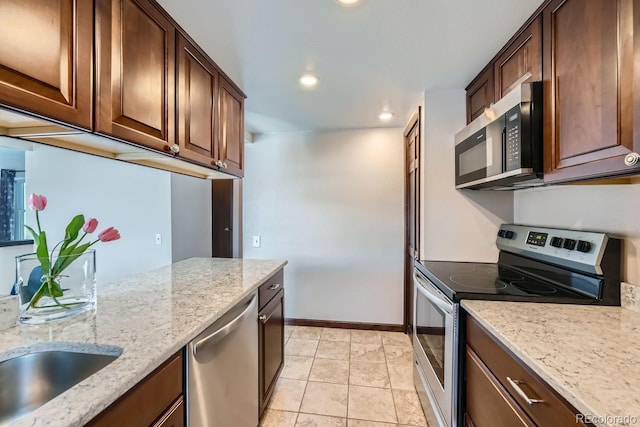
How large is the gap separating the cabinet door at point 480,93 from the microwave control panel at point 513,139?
455 millimetres

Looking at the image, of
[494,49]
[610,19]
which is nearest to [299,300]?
[494,49]

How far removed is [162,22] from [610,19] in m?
1.76

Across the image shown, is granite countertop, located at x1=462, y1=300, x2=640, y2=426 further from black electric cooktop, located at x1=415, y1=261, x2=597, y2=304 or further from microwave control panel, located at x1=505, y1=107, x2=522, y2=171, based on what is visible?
microwave control panel, located at x1=505, y1=107, x2=522, y2=171

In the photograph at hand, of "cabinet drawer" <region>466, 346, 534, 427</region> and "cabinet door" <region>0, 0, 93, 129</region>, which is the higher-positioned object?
"cabinet door" <region>0, 0, 93, 129</region>

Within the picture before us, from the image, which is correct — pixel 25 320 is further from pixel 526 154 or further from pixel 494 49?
pixel 494 49

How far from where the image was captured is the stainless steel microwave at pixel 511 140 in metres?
1.30

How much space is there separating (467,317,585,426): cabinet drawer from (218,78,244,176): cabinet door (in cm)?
172

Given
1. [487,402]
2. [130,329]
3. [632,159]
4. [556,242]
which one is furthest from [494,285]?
[130,329]

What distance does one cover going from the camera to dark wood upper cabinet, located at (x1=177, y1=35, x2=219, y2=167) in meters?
1.47

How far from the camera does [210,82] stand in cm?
176

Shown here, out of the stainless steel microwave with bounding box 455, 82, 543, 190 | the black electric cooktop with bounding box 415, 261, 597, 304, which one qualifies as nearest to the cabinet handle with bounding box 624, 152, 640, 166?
the stainless steel microwave with bounding box 455, 82, 543, 190

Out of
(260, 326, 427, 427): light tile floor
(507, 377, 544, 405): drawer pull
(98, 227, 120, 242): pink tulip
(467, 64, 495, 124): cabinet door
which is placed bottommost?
(260, 326, 427, 427): light tile floor

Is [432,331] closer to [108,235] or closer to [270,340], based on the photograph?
[270,340]

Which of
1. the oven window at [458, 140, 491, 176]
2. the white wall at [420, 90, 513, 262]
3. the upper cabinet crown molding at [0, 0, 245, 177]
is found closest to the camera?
the upper cabinet crown molding at [0, 0, 245, 177]
